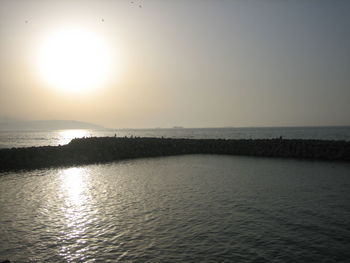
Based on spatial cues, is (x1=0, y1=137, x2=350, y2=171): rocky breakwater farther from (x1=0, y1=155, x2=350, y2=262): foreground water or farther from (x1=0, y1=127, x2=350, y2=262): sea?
(x1=0, y1=127, x2=350, y2=262): sea

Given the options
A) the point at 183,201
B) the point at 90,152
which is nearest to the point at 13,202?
the point at 183,201

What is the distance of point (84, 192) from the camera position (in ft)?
52.2

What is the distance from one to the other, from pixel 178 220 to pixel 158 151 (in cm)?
2972

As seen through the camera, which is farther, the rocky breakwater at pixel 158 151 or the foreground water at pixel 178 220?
the rocky breakwater at pixel 158 151

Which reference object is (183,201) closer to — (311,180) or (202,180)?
(202,180)

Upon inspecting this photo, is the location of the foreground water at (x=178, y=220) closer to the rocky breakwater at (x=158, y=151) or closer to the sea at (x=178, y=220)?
the sea at (x=178, y=220)

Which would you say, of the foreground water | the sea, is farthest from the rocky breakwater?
the sea

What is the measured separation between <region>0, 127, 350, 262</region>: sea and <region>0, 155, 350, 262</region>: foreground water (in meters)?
0.04

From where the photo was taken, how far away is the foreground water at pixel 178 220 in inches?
308

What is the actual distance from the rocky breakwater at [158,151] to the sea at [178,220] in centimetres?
1154

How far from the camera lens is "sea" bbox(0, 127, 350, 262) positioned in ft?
25.7

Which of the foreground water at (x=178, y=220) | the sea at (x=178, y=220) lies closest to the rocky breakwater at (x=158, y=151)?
the foreground water at (x=178, y=220)

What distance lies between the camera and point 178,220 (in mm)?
10594

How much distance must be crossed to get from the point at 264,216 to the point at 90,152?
93.1 ft
